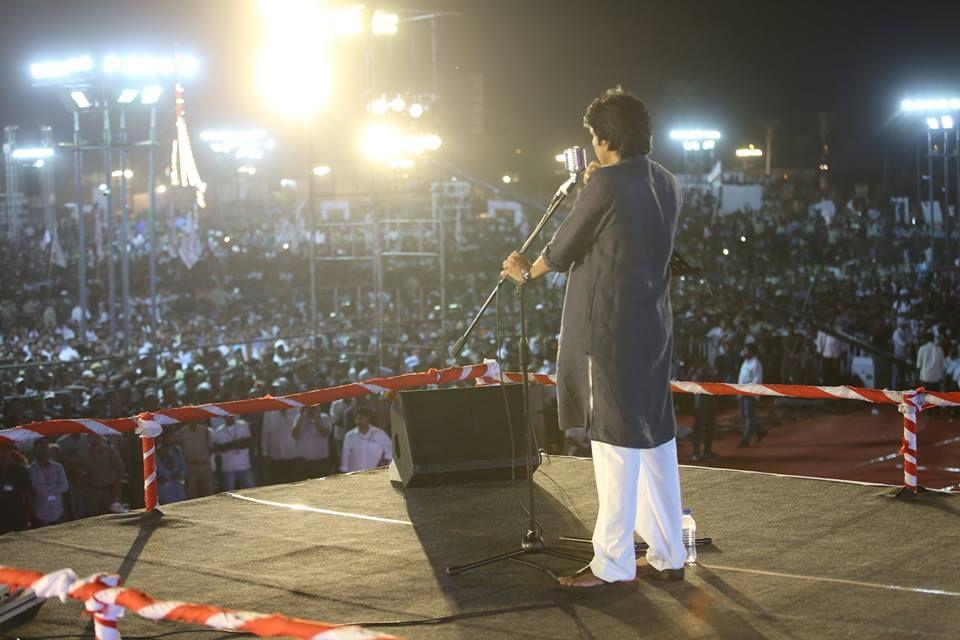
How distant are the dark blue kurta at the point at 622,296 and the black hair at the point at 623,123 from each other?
0.19ft

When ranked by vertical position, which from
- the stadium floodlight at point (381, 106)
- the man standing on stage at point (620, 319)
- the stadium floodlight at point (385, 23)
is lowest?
the man standing on stage at point (620, 319)

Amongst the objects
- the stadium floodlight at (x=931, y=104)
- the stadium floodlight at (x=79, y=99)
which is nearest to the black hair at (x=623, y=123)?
the stadium floodlight at (x=79, y=99)

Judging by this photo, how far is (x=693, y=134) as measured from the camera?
190 feet

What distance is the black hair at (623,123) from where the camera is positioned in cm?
471

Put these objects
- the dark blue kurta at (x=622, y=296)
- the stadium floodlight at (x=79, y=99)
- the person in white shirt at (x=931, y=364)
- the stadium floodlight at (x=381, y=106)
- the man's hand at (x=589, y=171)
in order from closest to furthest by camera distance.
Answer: the dark blue kurta at (x=622, y=296) → the man's hand at (x=589, y=171) → the person in white shirt at (x=931, y=364) → the stadium floodlight at (x=79, y=99) → the stadium floodlight at (x=381, y=106)

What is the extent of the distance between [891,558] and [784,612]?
3.52 ft

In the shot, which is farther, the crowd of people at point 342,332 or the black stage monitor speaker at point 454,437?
the crowd of people at point 342,332

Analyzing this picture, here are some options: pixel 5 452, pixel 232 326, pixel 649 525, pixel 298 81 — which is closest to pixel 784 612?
pixel 649 525

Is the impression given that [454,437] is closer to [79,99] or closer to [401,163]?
[79,99]

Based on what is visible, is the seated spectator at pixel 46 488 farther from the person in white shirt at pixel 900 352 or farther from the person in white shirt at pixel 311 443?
the person in white shirt at pixel 900 352

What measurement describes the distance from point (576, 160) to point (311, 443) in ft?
23.6

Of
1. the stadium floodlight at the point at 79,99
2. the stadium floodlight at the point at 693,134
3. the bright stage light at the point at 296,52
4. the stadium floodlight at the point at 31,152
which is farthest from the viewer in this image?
the stadium floodlight at the point at 693,134

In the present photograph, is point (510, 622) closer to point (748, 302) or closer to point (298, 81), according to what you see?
point (298, 81)

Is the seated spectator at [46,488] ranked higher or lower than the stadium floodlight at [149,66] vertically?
lower
